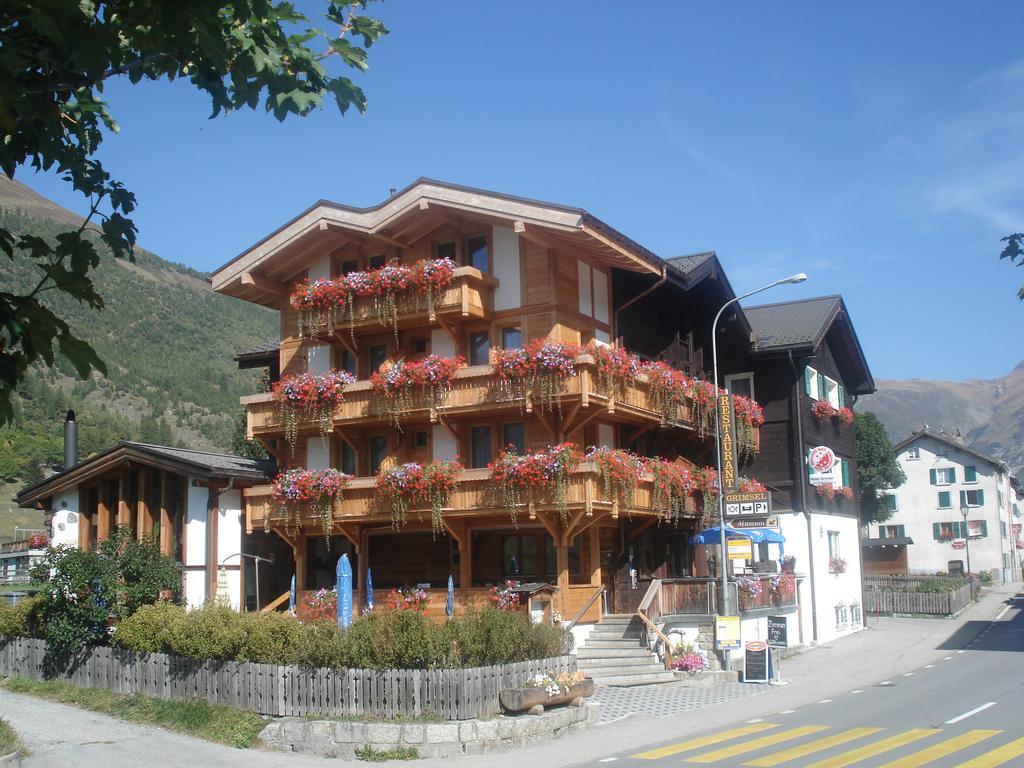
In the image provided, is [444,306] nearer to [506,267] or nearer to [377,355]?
[506,267]

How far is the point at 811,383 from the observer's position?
121 feet

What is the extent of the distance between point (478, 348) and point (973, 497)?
216 feet

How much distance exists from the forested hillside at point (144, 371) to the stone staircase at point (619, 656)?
147 feet

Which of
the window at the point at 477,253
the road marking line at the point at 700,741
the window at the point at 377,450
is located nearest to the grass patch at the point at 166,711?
the road marking line at the point at 700,741

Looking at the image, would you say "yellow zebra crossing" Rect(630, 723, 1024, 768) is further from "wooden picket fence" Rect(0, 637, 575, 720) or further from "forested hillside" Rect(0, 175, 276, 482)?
"forested hillside" Rect(0, 175, 276, 482)

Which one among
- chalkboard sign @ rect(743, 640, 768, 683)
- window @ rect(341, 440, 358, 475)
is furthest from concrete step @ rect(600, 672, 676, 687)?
window @ rect(341, 440, 358, 475)

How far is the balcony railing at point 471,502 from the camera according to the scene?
80.4 feet

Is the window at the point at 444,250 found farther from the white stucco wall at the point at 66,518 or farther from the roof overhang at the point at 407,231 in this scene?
the white stucco wall at the point at 66,518

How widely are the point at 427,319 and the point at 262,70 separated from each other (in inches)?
784

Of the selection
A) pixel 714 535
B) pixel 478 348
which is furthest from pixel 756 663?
pixel 478 348

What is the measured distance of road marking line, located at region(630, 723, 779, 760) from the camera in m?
15.3

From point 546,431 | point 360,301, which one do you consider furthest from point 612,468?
point 360,301

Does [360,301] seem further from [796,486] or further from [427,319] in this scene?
[796,486]

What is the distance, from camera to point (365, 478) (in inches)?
1093
